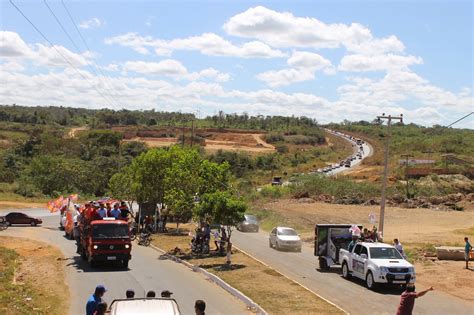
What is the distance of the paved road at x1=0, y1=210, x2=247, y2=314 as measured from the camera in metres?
18.7

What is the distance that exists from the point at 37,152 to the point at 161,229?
7206cm

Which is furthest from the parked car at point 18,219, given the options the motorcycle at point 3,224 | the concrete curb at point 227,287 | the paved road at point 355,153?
the paved road at point 355,153

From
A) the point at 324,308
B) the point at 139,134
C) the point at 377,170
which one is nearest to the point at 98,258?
the point at 324,308

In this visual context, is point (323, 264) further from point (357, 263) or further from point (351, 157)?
point (351, 157)

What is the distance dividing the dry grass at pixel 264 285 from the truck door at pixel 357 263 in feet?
9.51

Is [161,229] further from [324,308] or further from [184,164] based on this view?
[324,308]

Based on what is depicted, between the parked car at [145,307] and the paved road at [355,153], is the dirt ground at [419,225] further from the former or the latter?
the paved road at [355,153]

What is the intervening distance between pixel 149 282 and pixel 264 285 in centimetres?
456

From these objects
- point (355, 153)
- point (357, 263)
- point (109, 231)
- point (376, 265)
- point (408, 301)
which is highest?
point (355, 153)

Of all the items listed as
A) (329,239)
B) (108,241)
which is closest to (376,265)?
(329,239)

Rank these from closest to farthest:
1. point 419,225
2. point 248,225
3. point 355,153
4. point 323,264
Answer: point 323,264, point 248,225, point 419,225, point 355,153

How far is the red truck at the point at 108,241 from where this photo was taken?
84.2ft

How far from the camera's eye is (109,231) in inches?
1029

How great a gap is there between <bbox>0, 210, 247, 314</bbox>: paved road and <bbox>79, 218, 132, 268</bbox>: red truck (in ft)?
2.01
